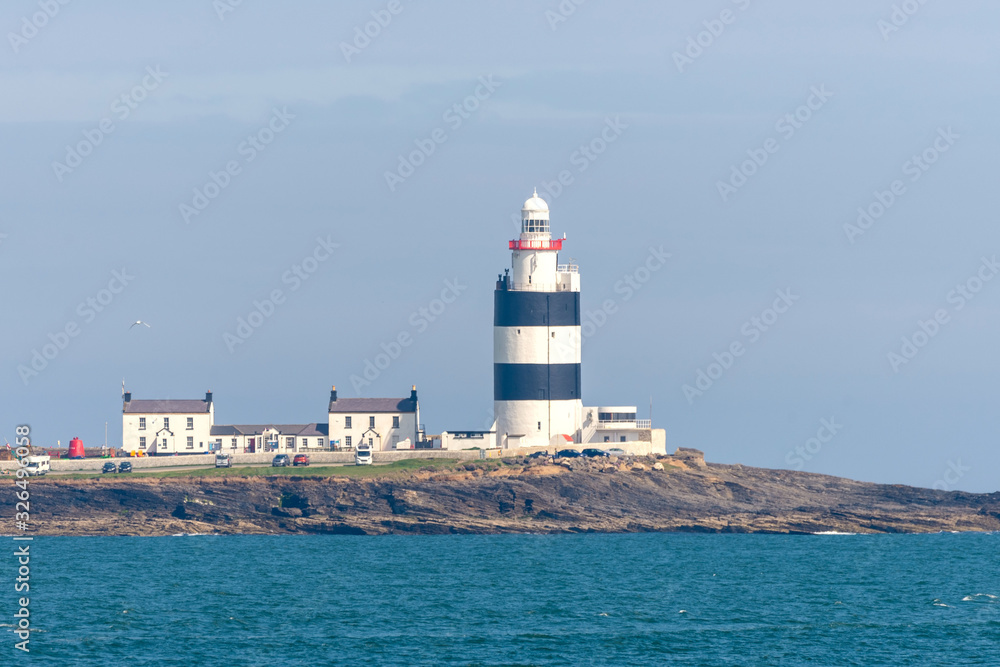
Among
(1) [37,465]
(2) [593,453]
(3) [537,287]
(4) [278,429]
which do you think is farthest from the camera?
(4) [278,429]

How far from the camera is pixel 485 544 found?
91.6 m

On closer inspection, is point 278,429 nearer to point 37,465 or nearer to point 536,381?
point 37,465

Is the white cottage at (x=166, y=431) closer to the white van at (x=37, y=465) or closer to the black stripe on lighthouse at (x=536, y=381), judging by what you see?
the white van at (x=37, y=465)

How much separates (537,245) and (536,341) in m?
5.66

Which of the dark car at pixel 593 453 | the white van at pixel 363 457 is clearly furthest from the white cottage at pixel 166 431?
the dark car at pixel 593 453

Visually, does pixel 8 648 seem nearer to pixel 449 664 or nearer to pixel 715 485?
pixel 449 664

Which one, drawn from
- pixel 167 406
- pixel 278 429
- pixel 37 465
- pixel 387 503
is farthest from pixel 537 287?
pixel 37 465

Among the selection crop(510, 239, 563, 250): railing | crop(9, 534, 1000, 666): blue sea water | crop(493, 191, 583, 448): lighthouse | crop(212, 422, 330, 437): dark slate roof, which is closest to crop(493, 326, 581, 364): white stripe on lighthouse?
crop(493, 191, 583, 448): lighthouse

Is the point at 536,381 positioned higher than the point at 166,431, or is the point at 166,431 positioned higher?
the point at 536,381

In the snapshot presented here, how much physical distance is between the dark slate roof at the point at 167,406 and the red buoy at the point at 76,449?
364 centimetres

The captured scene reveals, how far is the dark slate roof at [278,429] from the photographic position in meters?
102

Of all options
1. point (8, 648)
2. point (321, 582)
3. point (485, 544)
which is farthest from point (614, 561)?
point (8, 648)

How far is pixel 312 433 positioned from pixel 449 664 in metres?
45.9

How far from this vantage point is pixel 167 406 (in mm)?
103250
